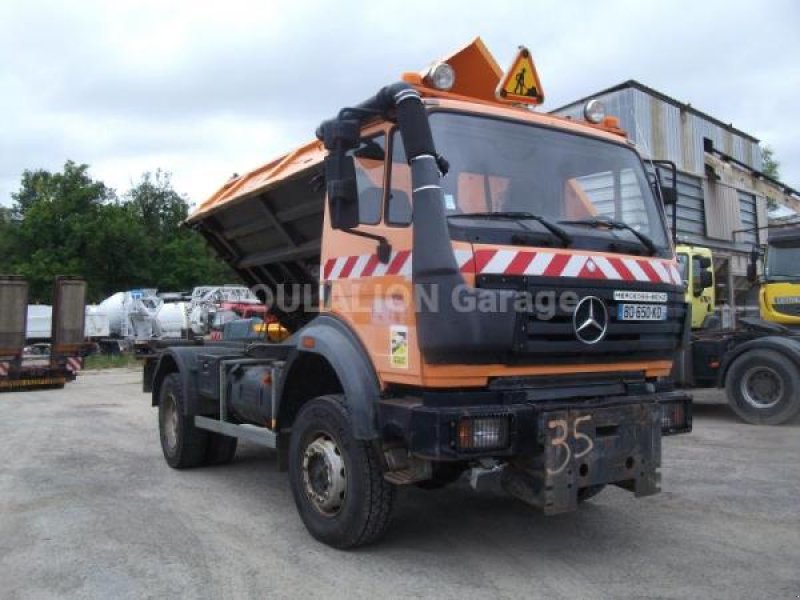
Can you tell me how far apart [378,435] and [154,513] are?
2.43 m

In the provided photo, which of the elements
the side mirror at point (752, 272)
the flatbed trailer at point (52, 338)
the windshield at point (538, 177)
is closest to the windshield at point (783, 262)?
the side mirror at point (752, 272)

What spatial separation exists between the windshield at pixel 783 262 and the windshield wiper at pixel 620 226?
6.87 metres

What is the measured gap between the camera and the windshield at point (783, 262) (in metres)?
10.4

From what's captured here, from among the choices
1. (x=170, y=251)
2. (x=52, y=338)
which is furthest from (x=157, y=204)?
(x=52, y=338)

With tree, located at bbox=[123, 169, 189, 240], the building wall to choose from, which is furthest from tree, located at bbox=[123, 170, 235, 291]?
the building wall

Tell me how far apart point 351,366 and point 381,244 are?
0.77 metres

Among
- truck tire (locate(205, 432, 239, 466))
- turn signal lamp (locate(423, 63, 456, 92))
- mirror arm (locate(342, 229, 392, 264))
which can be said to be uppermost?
turn signal lamp (locate(423, 63, 456, 92))

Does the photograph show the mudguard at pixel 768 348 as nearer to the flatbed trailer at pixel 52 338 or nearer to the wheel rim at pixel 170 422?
the wheel rim at pixel 170 422

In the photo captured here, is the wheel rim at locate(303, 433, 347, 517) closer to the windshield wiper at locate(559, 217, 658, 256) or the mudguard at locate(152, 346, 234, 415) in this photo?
the windshield wiper at locate(559, 217, 658, 256)

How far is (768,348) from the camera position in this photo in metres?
9.81

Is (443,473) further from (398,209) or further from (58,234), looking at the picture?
(58,234)

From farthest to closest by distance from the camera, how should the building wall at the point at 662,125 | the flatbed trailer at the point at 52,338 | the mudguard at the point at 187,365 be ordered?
the flatbed trailer at the point at 52,338
the building wall at the point at 662,125
the mudguard at the point at 187,365

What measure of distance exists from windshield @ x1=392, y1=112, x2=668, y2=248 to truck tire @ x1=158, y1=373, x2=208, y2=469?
4015 millimetres

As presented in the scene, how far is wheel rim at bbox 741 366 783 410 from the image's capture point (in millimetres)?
9672
